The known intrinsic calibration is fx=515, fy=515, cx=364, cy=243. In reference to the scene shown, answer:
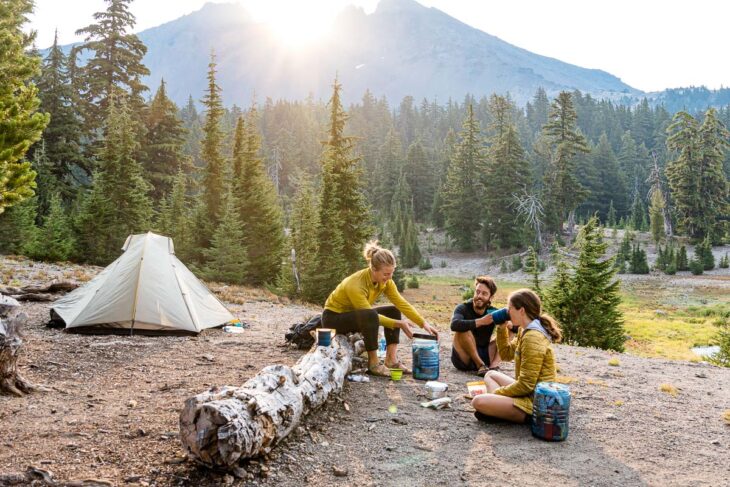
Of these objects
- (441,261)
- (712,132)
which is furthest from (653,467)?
(712,132)

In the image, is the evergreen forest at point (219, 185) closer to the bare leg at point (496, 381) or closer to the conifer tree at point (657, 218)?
the conifer tree at point (657, 218)

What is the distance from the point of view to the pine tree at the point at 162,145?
3294 cm

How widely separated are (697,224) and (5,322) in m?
55.7

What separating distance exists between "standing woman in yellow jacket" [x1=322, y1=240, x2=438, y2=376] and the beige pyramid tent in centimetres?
403

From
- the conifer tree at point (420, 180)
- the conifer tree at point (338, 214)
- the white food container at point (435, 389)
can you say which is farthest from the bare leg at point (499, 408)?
the conifer tree at point (420, 180)

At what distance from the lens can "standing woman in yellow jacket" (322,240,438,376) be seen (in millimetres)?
6785

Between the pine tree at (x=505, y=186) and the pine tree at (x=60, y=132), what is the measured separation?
37676mm

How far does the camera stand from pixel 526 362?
17.2 ft

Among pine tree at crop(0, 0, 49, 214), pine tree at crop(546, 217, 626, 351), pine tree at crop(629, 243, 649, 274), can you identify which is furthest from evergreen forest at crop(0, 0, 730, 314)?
pine tree at crop(629, 243, 649, 274)

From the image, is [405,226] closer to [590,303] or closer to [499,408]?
[590,303]

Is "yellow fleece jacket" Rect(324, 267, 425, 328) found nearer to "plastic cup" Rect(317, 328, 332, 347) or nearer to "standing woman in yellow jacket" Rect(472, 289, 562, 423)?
"plastic cup" Rect(317, 328, 332, 347)

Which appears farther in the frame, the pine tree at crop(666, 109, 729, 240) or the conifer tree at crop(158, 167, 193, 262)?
the pine tree at crop(666, 109, 729, 240)

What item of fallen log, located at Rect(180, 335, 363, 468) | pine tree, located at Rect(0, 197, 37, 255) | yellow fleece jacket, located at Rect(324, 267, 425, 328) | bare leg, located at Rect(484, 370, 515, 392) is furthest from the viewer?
pine tree, located at Rect(0, 197, 37, 255)

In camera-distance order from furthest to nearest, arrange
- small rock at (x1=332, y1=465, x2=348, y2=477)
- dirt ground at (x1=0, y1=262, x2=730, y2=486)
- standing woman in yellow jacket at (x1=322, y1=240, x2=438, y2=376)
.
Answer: standing woman in yellow jacket at (x1=322, y1=240, x2=438, y2=376), small rock at (x1=332, y1=465, x2=348, y2=477), dirt ground at (x1=0, y1=262, x2=730, y2=486)
